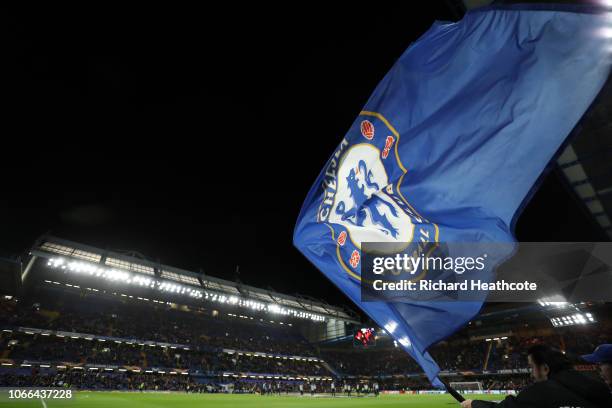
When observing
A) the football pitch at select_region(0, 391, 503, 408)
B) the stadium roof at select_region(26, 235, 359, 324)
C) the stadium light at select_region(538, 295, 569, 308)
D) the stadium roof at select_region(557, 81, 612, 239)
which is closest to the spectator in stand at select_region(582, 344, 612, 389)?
the stadium roof at select_region(557, 81, 612, 239)

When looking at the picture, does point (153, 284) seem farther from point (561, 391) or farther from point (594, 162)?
point (561, 391)

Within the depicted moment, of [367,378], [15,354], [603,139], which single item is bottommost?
[367,378]

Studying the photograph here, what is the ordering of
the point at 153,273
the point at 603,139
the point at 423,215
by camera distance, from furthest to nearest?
the point at 153,273
the point at 603,139
the point at 423,215

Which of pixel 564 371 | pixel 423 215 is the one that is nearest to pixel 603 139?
pixel 423 215

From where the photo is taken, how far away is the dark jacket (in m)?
2.16

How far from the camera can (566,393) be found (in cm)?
221

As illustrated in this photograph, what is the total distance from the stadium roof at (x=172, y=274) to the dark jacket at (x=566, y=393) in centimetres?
4519

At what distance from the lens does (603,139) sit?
9.28 m

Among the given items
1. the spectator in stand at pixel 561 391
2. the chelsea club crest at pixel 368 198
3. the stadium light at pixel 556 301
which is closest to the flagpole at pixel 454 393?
the spectator in stand at pixel 561 391

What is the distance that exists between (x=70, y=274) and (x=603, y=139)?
52650 mm

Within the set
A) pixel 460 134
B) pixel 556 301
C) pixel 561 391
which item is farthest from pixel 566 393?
pixel 556 301

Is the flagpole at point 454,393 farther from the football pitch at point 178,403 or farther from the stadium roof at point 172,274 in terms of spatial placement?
the stadium roof at point 172,274

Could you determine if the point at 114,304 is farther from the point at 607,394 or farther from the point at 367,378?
the point at 607,394

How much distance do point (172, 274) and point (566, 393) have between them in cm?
5126
